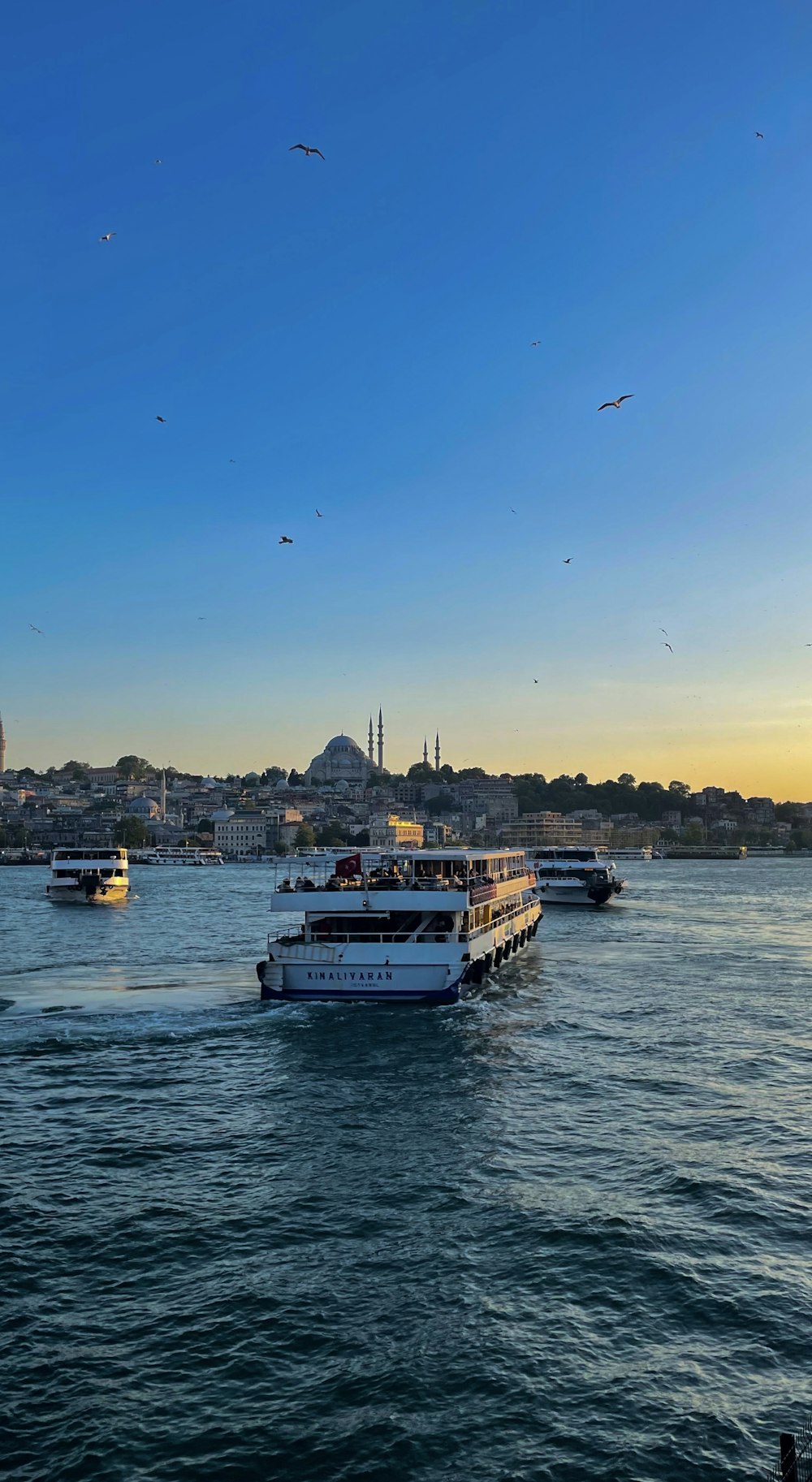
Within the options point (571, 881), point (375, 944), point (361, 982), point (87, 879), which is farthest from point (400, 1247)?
point (87, 879)

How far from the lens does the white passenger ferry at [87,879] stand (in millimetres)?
75250

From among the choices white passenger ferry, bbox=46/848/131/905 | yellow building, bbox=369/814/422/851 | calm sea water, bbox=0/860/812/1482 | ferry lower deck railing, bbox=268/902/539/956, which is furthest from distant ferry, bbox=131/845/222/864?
calm sea water, bbox=0/860/812/1482

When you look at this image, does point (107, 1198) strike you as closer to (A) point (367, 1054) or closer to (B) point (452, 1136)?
(B) point (452, 1136)

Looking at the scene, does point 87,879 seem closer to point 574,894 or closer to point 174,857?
point 574,894

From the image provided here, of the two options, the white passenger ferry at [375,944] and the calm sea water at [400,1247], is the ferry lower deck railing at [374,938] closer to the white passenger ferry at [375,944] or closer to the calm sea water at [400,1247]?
the white passenger ferry at [375,944]

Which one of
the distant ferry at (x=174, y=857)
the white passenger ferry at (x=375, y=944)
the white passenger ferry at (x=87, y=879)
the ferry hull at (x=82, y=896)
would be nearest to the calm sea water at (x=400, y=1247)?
the white passenger ferry at (x=375, y=944)

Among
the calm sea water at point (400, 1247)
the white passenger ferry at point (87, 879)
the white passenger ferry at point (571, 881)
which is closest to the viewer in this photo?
the calm sea water at point (400, 1247)

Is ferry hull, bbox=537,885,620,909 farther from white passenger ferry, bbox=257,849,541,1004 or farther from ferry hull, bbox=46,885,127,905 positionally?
white passenger ferry, bbox=257,849,541,1004

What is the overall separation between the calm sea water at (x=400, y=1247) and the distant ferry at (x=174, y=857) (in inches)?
6284

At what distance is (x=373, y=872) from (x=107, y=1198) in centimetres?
1948

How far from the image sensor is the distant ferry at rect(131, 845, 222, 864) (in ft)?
599

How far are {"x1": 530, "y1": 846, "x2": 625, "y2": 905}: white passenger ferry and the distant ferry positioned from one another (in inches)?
4527

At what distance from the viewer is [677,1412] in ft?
30.0

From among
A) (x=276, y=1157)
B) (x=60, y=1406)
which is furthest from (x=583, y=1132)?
(x=60, y=1406)
